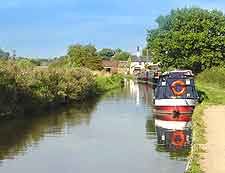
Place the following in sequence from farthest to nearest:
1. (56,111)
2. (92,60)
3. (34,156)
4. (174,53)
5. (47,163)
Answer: (92,60)
(174,53)
(56,111)
(34,156)
(47,163)

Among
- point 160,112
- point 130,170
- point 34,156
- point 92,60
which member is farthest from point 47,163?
point 92,60

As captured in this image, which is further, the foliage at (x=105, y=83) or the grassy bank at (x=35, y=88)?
the foliage at (x=105, y=83)

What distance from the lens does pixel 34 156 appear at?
76.5ft

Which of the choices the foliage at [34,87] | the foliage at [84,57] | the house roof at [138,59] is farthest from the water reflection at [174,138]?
the house roof at [138,59]

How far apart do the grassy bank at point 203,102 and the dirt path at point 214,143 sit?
0.23 metres

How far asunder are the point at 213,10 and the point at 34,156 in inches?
2221

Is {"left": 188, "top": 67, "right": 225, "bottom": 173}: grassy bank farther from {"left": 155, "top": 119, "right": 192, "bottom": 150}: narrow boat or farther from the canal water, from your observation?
the canal water

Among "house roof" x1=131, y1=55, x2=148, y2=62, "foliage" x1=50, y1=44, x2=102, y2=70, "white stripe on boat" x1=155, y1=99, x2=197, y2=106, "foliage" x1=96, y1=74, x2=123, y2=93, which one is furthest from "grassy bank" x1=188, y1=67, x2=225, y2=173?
"house roof" x1=131, y1=55, x2=148, y2=62

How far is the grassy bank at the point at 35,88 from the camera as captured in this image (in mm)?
38219

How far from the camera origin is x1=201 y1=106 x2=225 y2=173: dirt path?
591 inches

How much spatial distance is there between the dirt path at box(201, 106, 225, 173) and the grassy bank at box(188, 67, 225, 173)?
23 centimetres

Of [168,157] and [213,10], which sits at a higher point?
[213,10]

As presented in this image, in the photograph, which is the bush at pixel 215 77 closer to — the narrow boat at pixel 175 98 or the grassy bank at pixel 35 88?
the grassy bank at pixel 35 88

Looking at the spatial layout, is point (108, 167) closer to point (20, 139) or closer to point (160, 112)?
point (20, 139)
